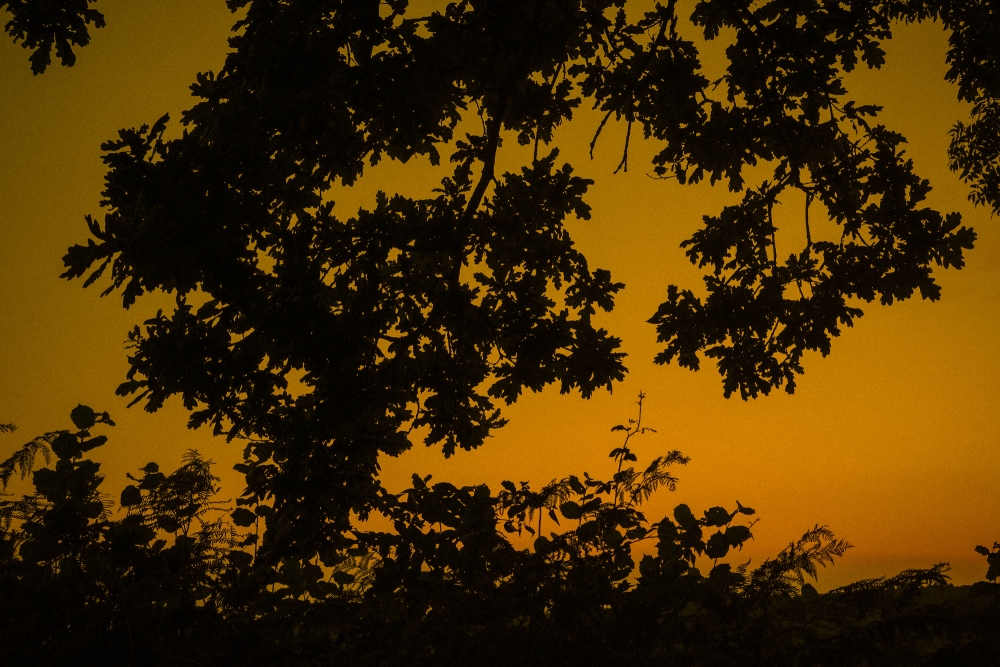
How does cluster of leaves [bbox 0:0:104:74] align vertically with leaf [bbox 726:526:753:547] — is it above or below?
above

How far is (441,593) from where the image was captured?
14.9ft

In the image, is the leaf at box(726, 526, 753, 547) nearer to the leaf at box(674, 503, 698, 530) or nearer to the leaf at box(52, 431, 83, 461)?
the leaf at box(674, 503, 698, 530)

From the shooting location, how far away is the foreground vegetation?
13.7 ft

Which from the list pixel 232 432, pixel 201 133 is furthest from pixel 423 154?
pixel 232 432

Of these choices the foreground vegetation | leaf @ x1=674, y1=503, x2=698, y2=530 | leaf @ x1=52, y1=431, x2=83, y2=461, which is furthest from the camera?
leaf @ x1=674, y1=503, x2=698, y2=530

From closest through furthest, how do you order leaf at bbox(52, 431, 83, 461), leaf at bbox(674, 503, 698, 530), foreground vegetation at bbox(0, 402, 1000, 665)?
foreground vegetation at bbox(0, 402, 1000, 665), leaf at bbox(52, 431, 83, 461), leaf at bbox(674, 503, 698, 530)

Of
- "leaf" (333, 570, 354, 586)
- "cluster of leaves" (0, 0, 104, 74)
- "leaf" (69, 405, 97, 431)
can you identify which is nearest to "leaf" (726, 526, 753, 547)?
"leaf" (333, 570, 354, 586)

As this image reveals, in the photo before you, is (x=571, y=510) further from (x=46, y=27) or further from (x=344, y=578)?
(x=46, y=27)

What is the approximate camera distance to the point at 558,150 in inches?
325

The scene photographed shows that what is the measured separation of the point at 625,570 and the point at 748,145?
229 inches

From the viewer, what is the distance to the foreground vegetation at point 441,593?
13.7ft

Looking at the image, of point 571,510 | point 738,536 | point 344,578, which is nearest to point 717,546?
point 738,536

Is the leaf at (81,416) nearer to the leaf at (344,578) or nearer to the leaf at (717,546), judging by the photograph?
the leaf at (344,578)

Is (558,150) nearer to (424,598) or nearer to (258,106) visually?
(258,106)
